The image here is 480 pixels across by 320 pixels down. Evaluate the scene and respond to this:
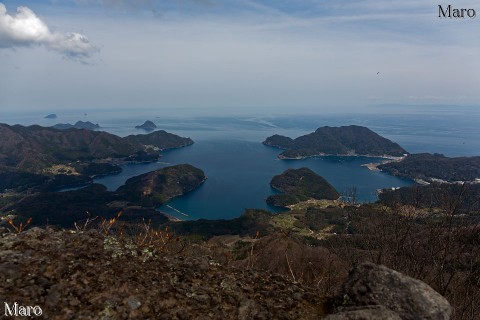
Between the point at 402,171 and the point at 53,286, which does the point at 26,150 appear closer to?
the point at 402,171

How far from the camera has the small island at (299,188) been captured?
395 feet

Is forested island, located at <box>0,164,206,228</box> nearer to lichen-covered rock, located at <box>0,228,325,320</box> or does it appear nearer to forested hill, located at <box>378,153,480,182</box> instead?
lichen-covered rock, located at <box>0,228,325,320</box>

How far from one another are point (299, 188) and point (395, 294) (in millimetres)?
127055

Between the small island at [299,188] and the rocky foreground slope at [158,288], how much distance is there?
374 feet

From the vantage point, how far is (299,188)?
12912cm

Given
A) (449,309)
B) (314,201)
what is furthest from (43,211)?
(449,309)

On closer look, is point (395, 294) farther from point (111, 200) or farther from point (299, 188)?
point (111, 200)

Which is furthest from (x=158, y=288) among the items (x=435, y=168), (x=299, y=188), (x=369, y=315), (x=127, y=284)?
(x=435, y=168)

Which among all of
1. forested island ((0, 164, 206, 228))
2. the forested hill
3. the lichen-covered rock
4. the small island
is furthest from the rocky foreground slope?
the forested hill

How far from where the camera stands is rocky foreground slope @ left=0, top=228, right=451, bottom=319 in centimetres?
386

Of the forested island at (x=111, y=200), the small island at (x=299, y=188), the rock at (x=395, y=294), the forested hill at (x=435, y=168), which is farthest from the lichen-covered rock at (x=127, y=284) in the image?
the forested hill at (x=435, y=168)

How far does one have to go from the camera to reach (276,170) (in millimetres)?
165500

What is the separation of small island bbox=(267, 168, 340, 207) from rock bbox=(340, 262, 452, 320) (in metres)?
114

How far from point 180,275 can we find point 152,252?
70 cm
